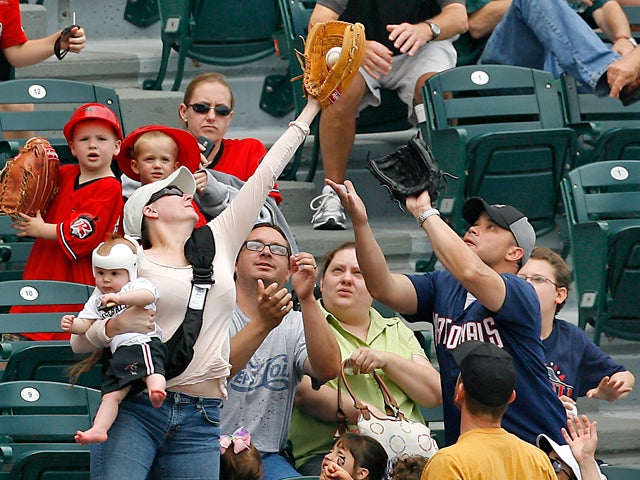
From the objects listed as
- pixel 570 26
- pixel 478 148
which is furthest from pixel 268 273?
pixel 570 26

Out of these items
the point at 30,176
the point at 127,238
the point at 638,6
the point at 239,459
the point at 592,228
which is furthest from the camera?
the point at 638,6

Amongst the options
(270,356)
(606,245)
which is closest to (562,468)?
(270,356)

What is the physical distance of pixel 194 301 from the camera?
4352 millimetres

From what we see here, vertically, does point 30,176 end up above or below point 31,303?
above

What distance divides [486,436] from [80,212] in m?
2.18

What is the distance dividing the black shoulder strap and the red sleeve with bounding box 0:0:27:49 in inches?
97.3

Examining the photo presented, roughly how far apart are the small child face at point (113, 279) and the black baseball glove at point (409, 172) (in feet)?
3.03

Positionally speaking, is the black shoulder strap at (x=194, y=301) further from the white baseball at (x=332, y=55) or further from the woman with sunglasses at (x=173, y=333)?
the white baseball at (x=332, y=55)

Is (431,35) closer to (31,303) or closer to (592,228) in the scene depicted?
(592,228)

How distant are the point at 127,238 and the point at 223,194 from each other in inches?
50.4

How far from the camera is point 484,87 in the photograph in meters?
6.89

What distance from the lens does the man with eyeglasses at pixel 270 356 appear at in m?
4.77

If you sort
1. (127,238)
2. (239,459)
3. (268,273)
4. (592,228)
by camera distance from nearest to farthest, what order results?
(127,238), (239,459), (268,273), (592,228)

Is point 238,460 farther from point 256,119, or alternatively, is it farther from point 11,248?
point 256,119
